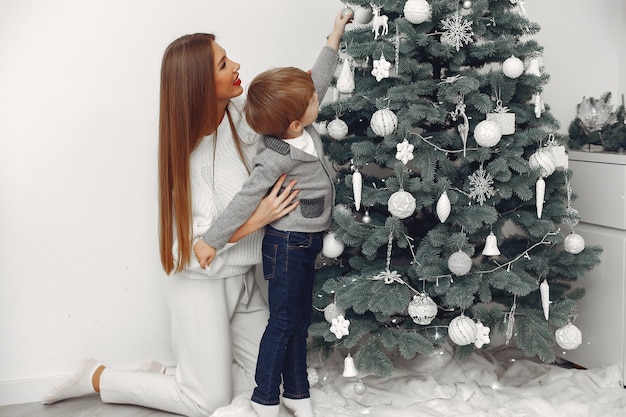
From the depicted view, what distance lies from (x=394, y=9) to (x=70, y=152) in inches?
46.1

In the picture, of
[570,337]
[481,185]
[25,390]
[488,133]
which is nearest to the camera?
[488,133]

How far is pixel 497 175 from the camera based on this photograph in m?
2.17

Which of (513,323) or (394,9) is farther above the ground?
(394,9)

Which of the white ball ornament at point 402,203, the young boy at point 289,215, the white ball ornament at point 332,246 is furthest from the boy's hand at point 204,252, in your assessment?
the white ball ornament at point 402,203

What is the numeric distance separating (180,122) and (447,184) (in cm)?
79

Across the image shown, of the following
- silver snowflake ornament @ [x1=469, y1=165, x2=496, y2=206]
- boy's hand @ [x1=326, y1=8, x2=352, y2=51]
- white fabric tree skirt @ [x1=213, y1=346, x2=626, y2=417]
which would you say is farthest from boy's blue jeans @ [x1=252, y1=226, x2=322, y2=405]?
boy's hand @ [x1=326, y1=8, x2=352, y2=51]

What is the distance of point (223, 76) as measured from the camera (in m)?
2.28

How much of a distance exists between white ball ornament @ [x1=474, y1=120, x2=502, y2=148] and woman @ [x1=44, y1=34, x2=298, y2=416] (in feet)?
1.77

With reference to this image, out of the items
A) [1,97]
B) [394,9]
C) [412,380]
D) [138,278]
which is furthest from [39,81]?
[412,380]

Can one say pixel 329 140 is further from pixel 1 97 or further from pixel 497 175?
pixel 1 97

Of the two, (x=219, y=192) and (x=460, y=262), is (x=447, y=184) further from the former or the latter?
(x=219, y=192)

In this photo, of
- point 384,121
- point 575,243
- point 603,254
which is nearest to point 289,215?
point 384,121

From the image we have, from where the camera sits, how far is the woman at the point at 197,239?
226cm

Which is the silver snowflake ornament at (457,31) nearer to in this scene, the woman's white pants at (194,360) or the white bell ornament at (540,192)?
the white bell ornament at (540,192)
